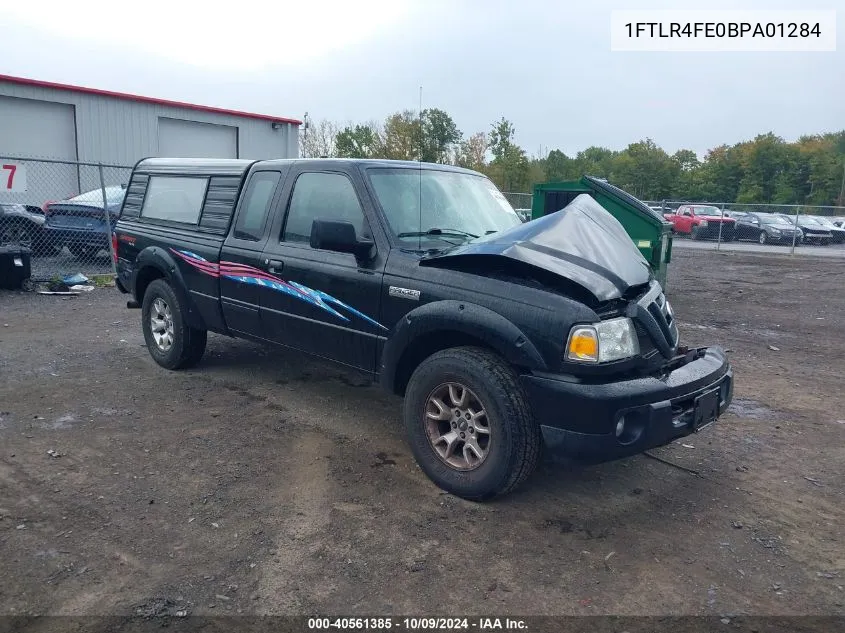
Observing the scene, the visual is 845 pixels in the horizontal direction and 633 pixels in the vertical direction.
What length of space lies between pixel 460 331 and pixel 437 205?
1.25 m

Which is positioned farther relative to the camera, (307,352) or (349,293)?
(307,352)

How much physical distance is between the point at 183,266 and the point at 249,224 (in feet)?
3.00

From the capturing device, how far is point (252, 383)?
599cm

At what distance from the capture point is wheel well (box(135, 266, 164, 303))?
6320 millimetres

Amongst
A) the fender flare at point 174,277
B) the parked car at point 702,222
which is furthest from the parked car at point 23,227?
the parked car at point 702,222

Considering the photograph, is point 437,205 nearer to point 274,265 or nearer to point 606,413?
point 274,265

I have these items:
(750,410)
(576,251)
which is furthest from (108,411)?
(750,410)

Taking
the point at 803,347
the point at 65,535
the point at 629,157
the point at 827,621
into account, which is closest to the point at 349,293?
the point at 65,535

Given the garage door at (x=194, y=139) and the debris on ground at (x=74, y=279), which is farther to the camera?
the garage door at (x=194, y=139)

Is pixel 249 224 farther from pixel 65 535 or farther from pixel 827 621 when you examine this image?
pixel 827 621

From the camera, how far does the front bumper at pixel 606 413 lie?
335cm

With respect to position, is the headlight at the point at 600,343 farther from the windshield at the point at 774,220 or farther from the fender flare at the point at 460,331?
the windshield at the point at 774,220

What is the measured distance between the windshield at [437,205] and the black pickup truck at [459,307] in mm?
15

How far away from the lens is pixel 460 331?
12.5ft
